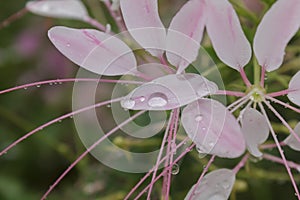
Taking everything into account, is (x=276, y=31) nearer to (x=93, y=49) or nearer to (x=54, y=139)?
(x=93, y=49)

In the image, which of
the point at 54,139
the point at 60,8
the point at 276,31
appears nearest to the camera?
the point at 276,31

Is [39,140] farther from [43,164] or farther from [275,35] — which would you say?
[275,35]

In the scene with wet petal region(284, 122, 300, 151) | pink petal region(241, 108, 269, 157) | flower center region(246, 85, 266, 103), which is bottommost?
wet petal region(284, 122, 300, 151)

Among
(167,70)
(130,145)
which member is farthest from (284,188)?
(167,70)

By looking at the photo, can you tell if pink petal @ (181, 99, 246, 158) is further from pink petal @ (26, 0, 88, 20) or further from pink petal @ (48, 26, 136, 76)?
pink petal @ (26, 0, 88, 20)

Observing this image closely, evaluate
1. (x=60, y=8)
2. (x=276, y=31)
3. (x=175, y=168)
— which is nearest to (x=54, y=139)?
(x=60, y=8)

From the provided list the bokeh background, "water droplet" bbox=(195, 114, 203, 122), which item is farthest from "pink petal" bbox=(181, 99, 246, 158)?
the bokeh background
